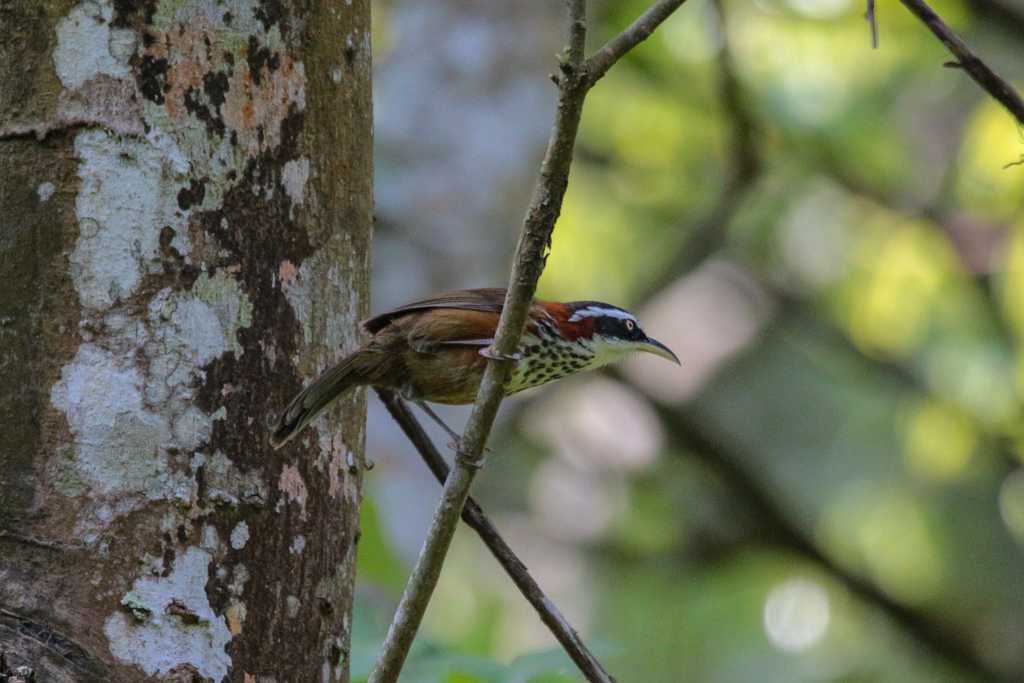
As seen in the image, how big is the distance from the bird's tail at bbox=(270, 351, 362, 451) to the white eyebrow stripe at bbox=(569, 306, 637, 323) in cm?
126

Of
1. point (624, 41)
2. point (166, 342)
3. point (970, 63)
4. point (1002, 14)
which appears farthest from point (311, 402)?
point (1002, 14)

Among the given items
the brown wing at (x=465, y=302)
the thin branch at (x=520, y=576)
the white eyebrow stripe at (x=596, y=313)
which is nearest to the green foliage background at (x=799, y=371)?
the white eyebrow stripe at (x=596, y=313)

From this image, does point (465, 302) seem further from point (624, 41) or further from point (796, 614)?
point (796, 614)

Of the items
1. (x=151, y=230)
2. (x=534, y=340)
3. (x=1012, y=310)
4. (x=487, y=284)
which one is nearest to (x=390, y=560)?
(x=534, y=340)

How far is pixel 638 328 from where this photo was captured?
405 cm

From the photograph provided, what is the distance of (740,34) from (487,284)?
3354 millimetres

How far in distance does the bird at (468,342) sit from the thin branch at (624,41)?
105cm

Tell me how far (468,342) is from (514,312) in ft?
4.20

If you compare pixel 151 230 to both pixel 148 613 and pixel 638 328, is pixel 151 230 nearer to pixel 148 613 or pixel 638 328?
pixel 148 613

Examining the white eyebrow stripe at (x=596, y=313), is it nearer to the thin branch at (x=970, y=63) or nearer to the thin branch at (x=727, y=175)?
the thin branch at (x=970, y=63)

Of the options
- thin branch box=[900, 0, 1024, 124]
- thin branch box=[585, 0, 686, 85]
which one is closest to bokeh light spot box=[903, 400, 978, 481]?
thin branch box=[900, 0, 1024, 124]

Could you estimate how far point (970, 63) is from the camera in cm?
251

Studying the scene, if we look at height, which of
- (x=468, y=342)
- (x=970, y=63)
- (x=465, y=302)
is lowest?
(x=970, y=63)

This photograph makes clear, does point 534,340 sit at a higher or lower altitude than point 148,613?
higher
